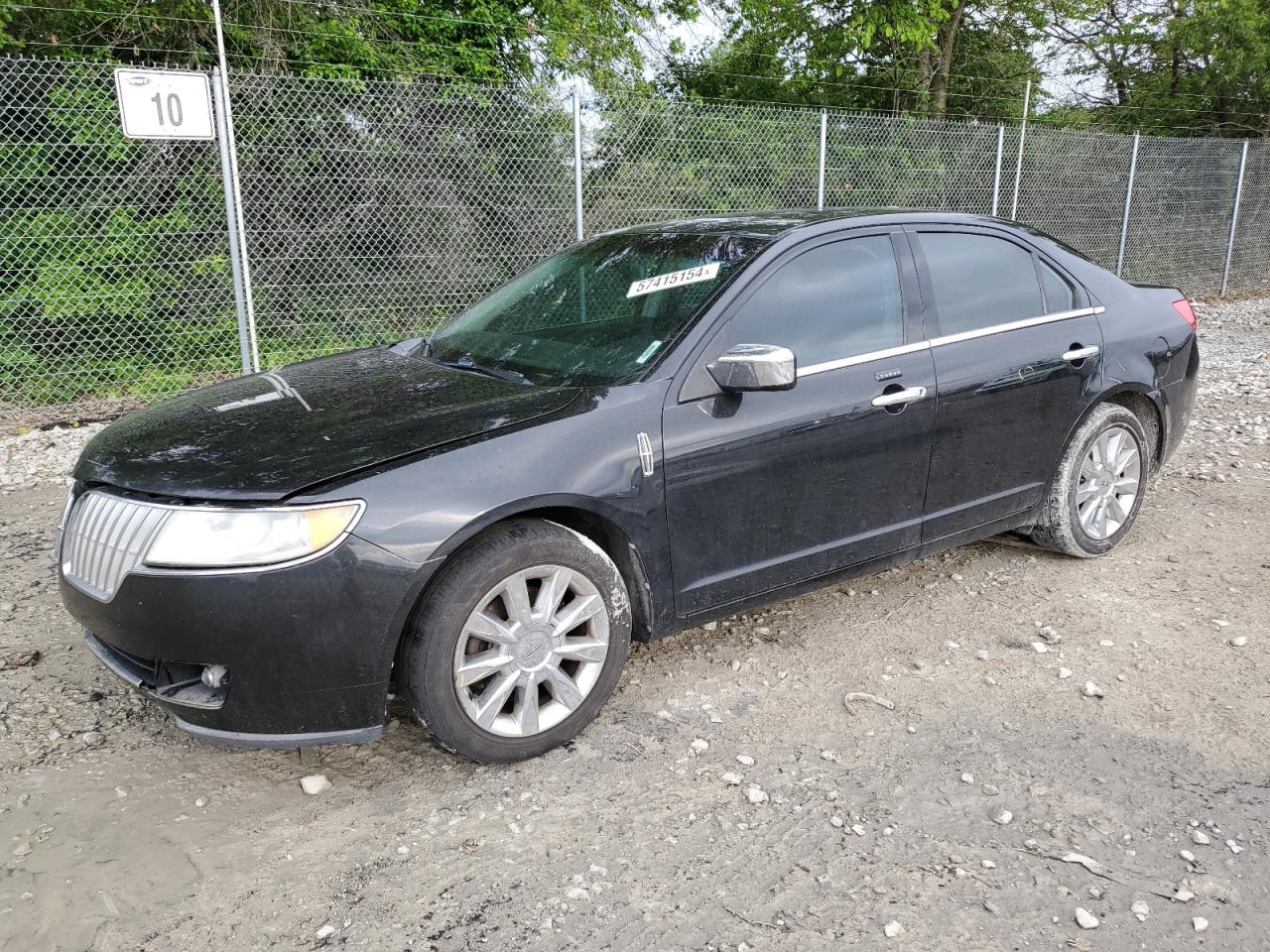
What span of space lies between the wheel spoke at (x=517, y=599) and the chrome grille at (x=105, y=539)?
3.11 ft

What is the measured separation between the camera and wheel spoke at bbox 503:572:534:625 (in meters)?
2.78

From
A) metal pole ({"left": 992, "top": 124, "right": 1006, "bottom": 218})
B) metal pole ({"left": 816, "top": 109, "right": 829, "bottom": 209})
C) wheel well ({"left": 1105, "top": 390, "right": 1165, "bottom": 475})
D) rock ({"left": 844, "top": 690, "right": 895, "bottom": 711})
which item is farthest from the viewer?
metal pole ({"left": 992, "top": 124, "right": 1006, "bottom": 218})

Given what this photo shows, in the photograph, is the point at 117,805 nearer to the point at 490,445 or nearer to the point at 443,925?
the point at 443,925

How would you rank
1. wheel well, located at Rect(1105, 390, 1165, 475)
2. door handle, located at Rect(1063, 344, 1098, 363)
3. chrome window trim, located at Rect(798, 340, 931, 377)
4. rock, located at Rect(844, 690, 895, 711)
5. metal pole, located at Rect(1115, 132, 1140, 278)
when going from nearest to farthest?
rock, located at Rect(844, 690, 895, 711) < chrome window trim, located at Rect(798, 340, 931, 377) < door handle, located at Rect(1063, 344, 1098, 363) < wheel well, located at Rect(1105, 390, 1165, 475) < metal pole, located at Rect(1115, 132, 1140, 278)

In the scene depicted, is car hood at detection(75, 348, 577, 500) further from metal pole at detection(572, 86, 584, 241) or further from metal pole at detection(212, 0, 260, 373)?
metal pole at detection(572, 86, 584, 241)

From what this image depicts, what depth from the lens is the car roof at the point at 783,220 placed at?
144 inches

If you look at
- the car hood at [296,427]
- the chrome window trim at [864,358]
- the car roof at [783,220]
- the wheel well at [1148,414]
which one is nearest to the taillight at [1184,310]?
the wheel well at [1148,414]

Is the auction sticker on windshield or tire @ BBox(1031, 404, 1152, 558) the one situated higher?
the auction sticker on windshield

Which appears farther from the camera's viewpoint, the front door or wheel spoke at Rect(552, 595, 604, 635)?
the front door

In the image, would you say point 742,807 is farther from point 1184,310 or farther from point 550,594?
point 1184,310

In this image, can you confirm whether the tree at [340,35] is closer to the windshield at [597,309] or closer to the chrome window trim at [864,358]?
the windshield at [597,309]

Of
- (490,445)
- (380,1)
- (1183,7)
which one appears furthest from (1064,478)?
(1183,7)

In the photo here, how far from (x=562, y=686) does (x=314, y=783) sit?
2.58ft

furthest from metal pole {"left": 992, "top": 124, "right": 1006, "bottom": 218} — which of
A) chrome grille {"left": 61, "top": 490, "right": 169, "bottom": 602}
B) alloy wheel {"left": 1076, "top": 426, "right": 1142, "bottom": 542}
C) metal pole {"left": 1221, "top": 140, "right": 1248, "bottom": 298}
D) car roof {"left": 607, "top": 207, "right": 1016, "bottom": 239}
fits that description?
chrome grille {"left": 61, "top": 490, "right": 169, "bottom": 602}
